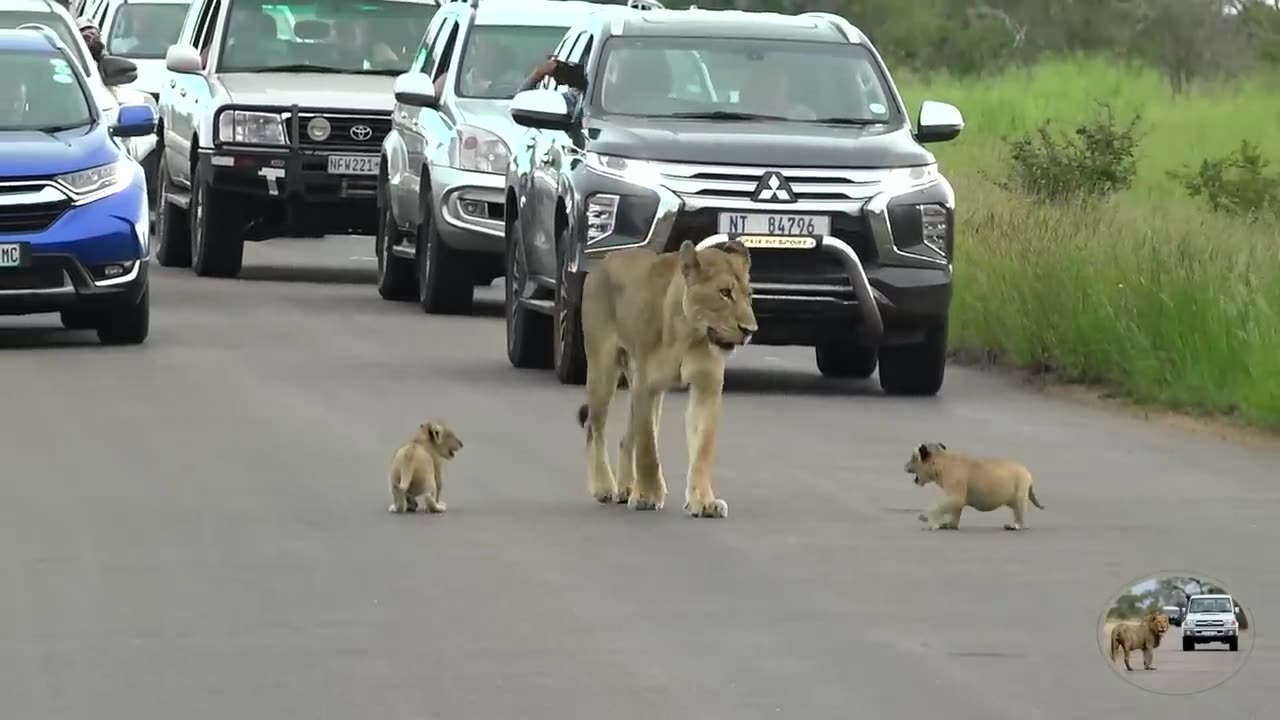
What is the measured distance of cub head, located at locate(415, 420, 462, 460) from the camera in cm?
1186

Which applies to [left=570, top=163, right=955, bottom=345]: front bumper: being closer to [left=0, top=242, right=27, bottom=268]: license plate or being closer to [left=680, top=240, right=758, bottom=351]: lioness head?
[left=0, top=242, right=27, bottom=268]: license plate

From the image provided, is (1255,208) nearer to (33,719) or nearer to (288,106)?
(288,106)

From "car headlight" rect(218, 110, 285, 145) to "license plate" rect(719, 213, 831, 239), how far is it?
8.35 metres

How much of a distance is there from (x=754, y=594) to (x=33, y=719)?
271cm

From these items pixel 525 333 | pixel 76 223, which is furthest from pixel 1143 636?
pixel 76 223

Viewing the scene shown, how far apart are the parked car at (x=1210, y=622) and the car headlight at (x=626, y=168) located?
355 inches

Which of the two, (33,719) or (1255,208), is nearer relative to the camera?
(33,719)

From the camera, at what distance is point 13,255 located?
18.3 meters

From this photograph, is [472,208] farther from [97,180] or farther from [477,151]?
[97,180]

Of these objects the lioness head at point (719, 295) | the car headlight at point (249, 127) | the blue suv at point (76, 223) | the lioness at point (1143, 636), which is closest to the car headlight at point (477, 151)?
the blue suv at point (76, 223)

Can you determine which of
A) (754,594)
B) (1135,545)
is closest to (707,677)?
(754,594)

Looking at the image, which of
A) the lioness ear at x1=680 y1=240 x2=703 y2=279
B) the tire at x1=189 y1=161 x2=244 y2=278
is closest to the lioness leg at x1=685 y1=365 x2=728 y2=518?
the lioness ear at x1=680 y1=240 x2=703 y2=279

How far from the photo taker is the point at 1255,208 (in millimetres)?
28625

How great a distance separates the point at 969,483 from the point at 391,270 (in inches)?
453
